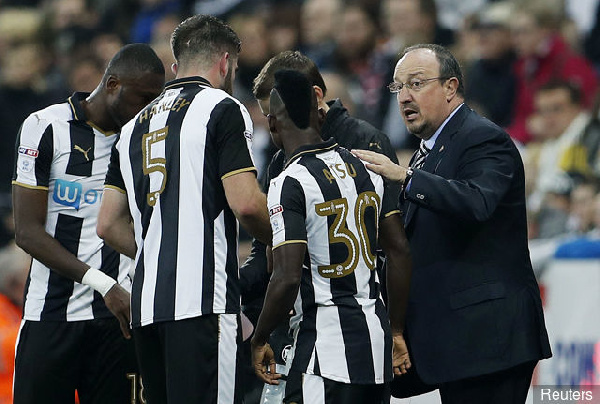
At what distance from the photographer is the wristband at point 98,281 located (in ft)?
16.8

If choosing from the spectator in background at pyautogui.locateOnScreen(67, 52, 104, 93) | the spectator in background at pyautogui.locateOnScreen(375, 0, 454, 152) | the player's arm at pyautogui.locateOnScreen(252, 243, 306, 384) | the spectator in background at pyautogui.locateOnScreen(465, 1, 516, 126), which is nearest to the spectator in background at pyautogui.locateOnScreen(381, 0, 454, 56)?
the spectator in background at pyautogui.locateOnScreen(375, 0, 454, 152)

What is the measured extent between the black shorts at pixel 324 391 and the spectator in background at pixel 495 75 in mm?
5764

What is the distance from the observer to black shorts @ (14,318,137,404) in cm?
529

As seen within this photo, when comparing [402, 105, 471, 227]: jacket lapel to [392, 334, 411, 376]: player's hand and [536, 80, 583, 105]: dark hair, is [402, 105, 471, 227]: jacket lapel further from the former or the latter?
[536, 80, 583, 105]: dark hair

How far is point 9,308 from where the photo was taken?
7.80 metres

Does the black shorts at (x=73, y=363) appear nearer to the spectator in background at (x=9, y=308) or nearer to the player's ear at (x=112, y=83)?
the player's ear at (x=112, y=83)

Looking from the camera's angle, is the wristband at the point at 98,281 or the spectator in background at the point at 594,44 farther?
the spectator in background at the point at 594,44

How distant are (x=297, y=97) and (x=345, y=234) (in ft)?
2.04

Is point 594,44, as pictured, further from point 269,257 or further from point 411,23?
point 269,257

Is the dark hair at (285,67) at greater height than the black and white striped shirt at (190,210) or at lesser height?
greater

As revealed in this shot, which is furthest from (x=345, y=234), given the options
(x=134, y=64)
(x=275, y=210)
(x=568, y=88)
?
(x=568, y=88)

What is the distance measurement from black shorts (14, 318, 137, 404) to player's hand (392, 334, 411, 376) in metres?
1.33

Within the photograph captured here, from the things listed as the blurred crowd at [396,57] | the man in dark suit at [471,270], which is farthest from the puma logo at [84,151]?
the blurred crowd at [396,57]

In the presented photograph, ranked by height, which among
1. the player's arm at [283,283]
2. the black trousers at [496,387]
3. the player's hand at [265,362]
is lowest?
the black trousers at [496,387]
